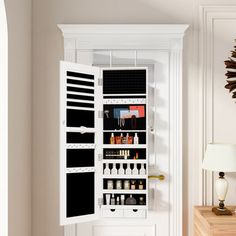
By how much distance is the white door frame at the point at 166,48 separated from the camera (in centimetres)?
328

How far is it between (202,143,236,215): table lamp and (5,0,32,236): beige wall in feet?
4.31

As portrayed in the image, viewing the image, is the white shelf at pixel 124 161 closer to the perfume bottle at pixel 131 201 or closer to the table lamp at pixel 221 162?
the perfume bottle at pixel 131 201

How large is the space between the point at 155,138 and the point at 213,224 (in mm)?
824

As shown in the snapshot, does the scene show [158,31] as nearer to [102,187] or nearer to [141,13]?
[141,13]

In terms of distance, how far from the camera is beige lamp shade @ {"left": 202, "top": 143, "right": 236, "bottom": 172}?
9.81 ft

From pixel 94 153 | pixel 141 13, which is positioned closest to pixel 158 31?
pixel 141 13

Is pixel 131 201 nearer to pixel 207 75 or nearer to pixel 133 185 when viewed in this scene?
pixel 133 185

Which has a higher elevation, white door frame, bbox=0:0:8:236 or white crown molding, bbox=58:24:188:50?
white crown molding, bbox=58:24:188:50

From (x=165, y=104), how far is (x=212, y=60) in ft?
1.64

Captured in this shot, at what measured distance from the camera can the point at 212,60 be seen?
10.9ft

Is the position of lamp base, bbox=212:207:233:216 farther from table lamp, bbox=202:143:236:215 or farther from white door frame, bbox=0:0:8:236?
white door frame, bbox=0:0:8:236

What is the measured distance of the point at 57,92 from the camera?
3334 millimetres

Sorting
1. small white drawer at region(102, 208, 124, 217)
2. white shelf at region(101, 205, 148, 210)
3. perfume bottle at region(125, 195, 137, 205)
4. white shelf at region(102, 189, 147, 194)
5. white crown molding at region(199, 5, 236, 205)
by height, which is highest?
white crown molding at region(199, 5, 236, 205)

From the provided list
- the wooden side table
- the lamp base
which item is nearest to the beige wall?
the wooden side table
